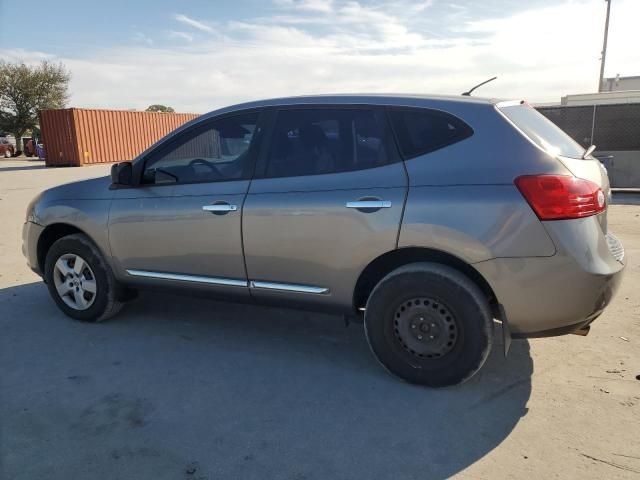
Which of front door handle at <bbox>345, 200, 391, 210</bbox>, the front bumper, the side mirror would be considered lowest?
the front bumper

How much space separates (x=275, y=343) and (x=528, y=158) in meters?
2.24

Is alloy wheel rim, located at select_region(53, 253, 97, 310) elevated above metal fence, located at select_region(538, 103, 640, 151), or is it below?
below

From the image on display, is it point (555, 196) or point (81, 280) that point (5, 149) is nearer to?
point (81, 280)

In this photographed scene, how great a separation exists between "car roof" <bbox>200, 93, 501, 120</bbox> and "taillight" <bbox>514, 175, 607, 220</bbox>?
0.61m

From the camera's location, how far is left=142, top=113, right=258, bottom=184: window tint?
3703mm

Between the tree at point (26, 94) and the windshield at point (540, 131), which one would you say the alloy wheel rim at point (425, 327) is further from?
the tree at point (26, 94)

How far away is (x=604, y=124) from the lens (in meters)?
12.1

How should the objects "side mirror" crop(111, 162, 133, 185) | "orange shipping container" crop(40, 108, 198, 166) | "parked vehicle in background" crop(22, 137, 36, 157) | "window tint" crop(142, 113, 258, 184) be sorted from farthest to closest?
"parked vehicle in background" crop(22, 137, 36, 157), "orange shipping container" crop(40, 108, 198, 166), "side mirror" crop(111, 162, 133, 185), "window tint" crop(142, 113, 258, 184)

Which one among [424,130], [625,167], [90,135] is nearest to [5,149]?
[90,135]

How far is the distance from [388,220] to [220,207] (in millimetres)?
1242

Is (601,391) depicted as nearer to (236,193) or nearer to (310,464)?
(310,464)

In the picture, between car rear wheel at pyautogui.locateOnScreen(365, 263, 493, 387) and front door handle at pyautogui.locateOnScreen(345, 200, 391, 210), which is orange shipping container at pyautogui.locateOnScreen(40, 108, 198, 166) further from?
car rear wheel at pyautogui.locateOnScreen(365, 263, 493, 387)

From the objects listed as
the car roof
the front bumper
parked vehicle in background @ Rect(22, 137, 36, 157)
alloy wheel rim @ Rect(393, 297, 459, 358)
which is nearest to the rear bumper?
alloy wheel rim @ Rect(393, 297, 459, 358)

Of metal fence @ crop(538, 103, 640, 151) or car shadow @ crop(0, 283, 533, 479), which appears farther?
metal fence @ crop(538, 103, 640, 151)
